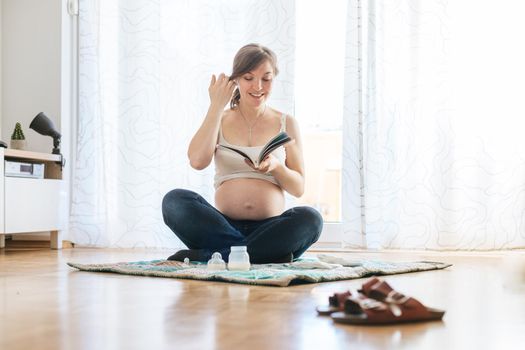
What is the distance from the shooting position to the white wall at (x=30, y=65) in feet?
13.6

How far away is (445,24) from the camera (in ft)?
11.9

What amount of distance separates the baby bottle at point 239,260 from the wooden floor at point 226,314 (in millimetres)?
232

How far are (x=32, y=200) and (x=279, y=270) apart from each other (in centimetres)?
193

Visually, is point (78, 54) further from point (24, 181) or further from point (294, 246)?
point (294, 246)

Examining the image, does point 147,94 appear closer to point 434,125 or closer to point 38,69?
point 38,69

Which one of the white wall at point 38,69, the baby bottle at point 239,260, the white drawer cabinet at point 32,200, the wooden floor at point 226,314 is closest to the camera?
the wooden floor at point 226,314

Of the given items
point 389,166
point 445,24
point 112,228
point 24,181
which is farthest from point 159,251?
point 445,24

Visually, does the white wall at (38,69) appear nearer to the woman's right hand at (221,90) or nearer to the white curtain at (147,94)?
the white curtain at (147,94)

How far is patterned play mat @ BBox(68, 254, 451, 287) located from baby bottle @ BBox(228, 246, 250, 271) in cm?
3

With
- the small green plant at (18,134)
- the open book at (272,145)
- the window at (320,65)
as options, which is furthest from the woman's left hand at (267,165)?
the small green plant at (18,134)

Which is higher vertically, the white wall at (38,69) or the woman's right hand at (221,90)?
the white wall at (38,69)

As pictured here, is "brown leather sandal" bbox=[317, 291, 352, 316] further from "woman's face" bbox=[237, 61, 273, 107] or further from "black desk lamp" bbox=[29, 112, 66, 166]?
"black desk lamp" bbox=[29, 112, 66, 166]

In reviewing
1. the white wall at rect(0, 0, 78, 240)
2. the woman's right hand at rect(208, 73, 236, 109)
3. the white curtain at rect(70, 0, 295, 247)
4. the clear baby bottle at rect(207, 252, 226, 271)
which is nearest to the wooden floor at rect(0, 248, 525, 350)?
the clear baby bottle at rect(207, 252, 226, 271)

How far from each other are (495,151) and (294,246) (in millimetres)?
1512
